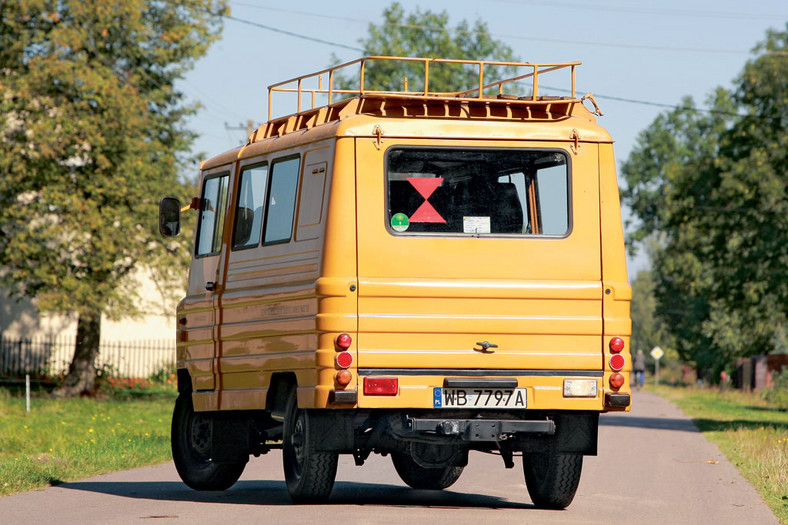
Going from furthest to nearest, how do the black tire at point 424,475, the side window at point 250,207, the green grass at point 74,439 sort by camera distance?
the green grass at point 74,439 → the black tire at point 424,475 → the side window at point 250,207

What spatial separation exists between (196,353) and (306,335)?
2.44 metres

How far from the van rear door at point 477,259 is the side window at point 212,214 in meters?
2.35

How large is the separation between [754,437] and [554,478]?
38.0ft

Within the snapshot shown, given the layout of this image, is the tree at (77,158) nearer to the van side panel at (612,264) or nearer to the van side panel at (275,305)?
the van side panel at (275,305)

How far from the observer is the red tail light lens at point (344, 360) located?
32.9 feet

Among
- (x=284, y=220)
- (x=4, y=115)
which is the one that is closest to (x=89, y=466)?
(x=284, y=220)

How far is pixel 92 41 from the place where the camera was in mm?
31906

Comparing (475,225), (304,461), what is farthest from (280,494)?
(475,225)

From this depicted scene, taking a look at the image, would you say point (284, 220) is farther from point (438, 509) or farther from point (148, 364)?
point (148, 364)

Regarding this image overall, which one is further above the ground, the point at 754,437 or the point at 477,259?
the point at 477,259

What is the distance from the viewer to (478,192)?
1055cm

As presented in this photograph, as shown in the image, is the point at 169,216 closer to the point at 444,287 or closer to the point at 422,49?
the point at 444,287

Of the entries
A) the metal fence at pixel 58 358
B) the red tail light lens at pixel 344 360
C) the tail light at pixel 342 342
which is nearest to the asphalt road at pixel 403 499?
the red tail light lens at pixel 344 360

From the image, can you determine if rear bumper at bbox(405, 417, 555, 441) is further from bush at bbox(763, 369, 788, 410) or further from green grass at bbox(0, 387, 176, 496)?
bush at bbox(763, 369, 788, 410)
